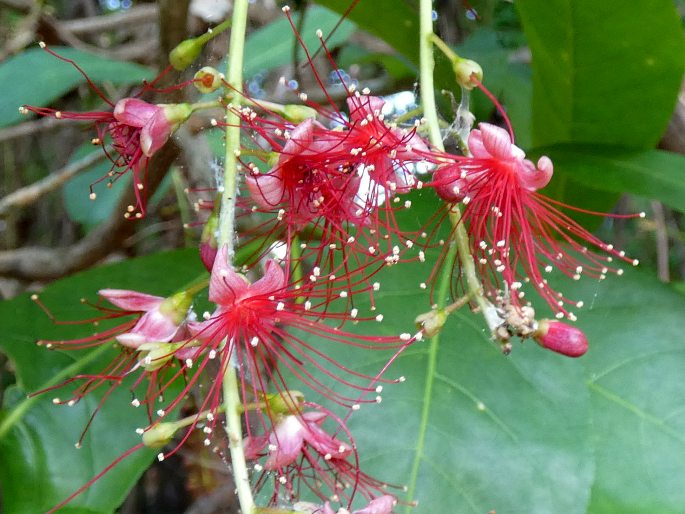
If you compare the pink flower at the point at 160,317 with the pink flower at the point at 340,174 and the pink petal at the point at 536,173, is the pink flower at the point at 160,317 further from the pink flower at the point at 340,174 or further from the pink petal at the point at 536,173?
the pink petal at the point at 536,173

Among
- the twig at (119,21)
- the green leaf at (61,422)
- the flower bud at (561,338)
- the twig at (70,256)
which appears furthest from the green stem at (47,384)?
the twig at (119,21)

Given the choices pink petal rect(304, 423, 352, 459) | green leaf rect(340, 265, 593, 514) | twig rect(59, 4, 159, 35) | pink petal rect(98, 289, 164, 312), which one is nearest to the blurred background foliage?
green leaf rect(340, 265, 593, 514)

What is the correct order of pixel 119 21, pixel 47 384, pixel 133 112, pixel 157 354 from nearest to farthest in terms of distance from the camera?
pixel 157 354 < pixel 133 112 < pixel 47 384 < pixel 119 21

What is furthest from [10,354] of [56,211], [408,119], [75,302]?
[56,211]

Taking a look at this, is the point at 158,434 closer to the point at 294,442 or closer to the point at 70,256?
the point at 294,442

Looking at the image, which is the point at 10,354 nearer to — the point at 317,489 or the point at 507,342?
the point at 317,489

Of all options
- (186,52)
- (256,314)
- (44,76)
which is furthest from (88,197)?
(256,314)
